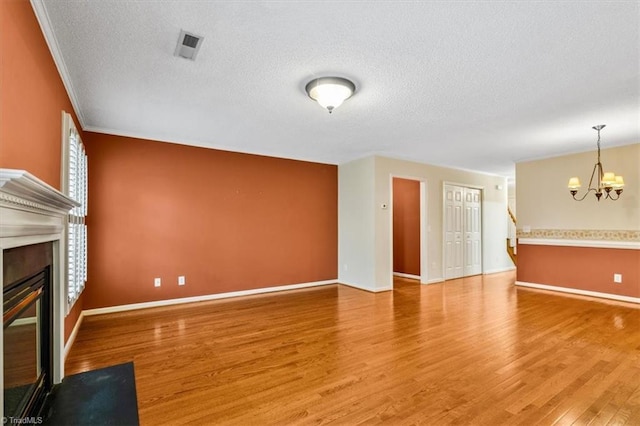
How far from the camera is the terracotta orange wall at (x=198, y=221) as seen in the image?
413 centimetres

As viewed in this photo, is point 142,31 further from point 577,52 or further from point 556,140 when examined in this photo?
point 556,140

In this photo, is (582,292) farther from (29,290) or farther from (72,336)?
(72,336)

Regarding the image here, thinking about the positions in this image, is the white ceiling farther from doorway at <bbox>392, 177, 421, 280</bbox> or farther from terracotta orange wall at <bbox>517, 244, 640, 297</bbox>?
doorway at <bbox>392, 177, 421, 280</bbox>

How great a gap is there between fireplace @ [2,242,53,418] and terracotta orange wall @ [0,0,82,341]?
499 millimetres

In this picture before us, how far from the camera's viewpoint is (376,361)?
2701 mm

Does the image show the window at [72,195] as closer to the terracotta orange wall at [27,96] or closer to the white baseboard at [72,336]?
the terracotta orange wall at [27,96]

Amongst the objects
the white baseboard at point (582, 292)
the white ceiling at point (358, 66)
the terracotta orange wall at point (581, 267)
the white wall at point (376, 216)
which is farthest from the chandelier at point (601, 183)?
the white wall at point (376, 216)

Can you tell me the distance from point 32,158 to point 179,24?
3.96 ft

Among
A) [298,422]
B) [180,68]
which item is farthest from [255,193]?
[298,422]

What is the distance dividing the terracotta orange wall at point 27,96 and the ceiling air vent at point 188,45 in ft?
2.53

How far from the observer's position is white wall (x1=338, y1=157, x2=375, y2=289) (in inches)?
219

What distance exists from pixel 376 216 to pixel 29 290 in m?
4.61

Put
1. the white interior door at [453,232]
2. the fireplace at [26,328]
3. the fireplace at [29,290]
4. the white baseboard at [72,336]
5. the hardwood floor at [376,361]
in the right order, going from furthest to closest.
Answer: the white interior door at [453,232] < the white baseboard at [72,336] < the hardwood floor at [376,361] < the fireplace at [26,328] < the fireplace at [29,290]

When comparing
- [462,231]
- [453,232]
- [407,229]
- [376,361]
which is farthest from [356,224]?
[376,361]
